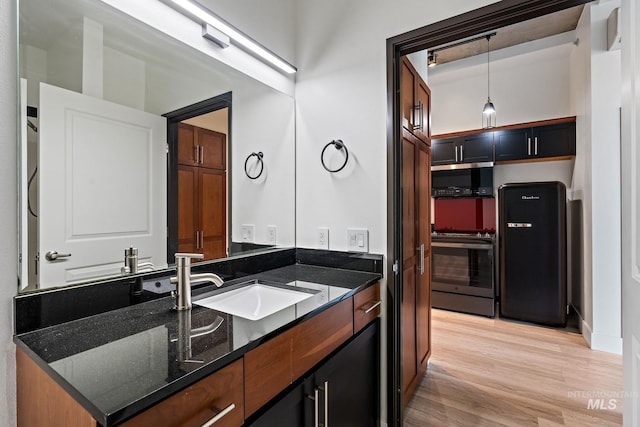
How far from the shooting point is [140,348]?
2.76 ft

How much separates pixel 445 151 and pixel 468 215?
87 cm

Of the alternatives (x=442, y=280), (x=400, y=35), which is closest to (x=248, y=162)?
(x=400, y=35)

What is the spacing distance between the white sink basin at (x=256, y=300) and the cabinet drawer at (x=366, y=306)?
0.24 metres

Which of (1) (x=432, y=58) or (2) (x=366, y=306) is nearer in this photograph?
(2) (x=366, y=306)

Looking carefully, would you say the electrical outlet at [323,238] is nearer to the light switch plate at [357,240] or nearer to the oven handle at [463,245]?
the light switch plate at [357,240]

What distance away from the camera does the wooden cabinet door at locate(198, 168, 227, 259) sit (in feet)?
5.37

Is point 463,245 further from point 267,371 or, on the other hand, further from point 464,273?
point 267,371

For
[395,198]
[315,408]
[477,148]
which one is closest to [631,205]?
[395,198]

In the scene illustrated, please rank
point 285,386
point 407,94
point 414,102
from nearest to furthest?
point 285,386 < point 407,94 < point 414,102

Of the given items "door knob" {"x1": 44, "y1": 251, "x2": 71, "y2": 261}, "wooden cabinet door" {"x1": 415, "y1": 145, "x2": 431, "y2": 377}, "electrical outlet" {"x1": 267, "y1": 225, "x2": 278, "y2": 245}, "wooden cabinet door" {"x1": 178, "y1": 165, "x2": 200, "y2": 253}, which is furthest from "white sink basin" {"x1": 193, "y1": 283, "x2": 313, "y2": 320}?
"wooden cabinet door" {"x1": 415, "y1": 145, "x2": 431, "y2": 377}

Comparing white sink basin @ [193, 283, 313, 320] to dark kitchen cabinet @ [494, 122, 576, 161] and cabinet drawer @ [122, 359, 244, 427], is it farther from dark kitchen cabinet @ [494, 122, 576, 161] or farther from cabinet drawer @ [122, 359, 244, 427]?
dark kitchen cabinet @ [494, 122, 576, 161]

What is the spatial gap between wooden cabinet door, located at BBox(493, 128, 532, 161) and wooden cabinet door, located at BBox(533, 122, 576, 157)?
0.27 feet

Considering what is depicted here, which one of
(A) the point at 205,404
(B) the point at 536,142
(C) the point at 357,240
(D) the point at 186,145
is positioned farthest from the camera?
(B) the point at 536,142

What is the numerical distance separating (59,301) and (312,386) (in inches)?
35.3
